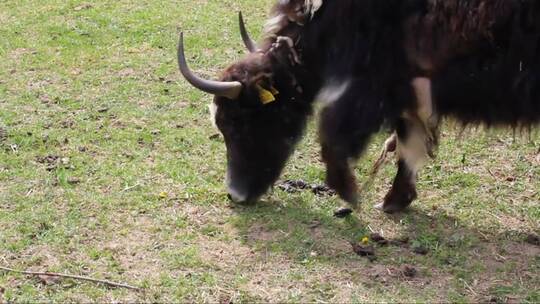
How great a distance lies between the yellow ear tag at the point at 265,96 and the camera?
4379 millimetres

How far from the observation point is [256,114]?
14.9 feet

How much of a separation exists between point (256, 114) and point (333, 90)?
580mm

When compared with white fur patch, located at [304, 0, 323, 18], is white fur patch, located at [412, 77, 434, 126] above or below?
below

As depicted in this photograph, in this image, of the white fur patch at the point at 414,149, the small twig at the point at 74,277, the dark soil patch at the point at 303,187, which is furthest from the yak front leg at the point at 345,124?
the small twig at the point at 74,277

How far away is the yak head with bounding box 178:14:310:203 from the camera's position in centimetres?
444

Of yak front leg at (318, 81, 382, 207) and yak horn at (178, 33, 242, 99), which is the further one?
yak horn at (178, 33, 242, 99)

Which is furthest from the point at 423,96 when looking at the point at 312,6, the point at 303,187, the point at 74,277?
the point at 74,277

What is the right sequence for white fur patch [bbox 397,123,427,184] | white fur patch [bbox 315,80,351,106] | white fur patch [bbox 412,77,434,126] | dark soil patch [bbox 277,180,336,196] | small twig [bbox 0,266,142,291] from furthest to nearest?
1. dark soil patch [bbox 277,180,336,196]
2. white fur patch [bbox 397,123,427,184]
3. white fur patch [bbox 315,80,351,106]
4. white fur patch [bbox 412,77,434,126]
5. small twig [bbox 0,266,142,291]

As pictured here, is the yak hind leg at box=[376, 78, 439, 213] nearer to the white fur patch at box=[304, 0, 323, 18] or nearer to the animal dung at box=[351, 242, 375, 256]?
the animal dung at box=[351, 242, 375, 256]

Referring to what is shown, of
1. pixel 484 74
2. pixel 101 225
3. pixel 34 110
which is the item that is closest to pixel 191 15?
pixel 34 110

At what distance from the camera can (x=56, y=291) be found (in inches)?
146

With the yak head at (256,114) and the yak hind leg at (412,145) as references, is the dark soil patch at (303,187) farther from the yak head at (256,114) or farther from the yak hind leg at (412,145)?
the yak hind leg at (412,145)

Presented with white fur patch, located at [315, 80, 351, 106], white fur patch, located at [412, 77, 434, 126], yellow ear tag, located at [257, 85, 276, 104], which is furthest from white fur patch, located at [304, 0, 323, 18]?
white fur patch, located at [412, 77, 434, 126]

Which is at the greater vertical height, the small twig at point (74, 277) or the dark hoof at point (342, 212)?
the small twig at point (74, 277)
